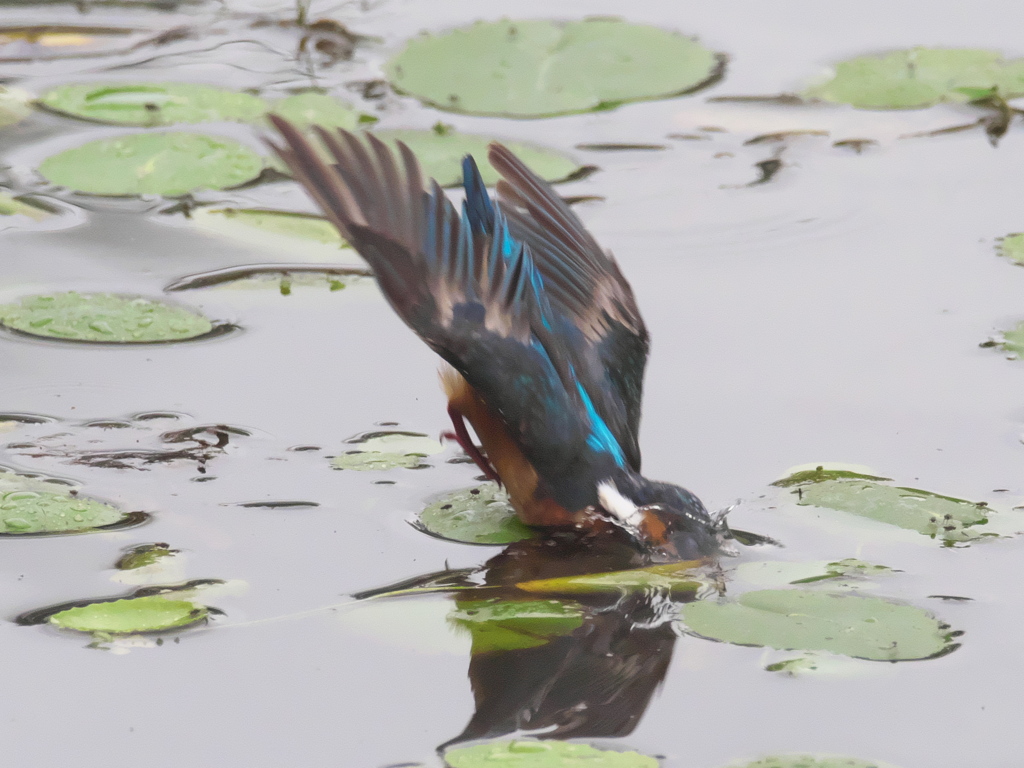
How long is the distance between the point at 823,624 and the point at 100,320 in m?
2.29

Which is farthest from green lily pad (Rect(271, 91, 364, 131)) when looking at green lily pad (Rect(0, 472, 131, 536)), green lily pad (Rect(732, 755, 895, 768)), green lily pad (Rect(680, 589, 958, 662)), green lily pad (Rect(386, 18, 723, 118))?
green lily pad (Rect(732, 755, 895, 768))

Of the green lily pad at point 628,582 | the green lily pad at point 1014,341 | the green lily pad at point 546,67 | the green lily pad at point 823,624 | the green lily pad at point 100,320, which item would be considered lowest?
the green lily pad at point 628,582

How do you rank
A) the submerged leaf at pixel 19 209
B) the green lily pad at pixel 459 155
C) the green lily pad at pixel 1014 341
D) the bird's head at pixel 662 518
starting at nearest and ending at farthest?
the bird's head at pixel 662 518
the green lily pad at pixel 1014 341
the submerged leaf at pixel 19 209
the green lily pad at pixel 459 155

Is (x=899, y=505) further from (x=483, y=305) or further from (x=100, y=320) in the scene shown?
(x=100, y=320)

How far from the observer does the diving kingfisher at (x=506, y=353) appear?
3000 millimetres

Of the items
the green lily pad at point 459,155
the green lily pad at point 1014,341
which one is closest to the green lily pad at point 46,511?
the green lily pad at point 459,155

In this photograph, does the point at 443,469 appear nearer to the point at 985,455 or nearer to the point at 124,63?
the point at 985,455

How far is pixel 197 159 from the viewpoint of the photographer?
4965mm

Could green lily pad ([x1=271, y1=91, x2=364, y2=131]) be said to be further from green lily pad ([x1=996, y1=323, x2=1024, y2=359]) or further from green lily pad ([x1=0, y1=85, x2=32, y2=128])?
green lily pad ([x1=996, y1=323, x2=1024, y2=359])

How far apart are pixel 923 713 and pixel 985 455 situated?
1153mm

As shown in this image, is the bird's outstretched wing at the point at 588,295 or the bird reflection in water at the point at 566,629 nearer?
the bird reflection in water at the point at 566,629

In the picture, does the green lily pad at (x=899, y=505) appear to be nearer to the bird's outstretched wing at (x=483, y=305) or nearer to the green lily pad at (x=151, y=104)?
the bird's outstretched wing at (x=483, y=305)

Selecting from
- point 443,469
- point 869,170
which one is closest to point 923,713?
point 443,469

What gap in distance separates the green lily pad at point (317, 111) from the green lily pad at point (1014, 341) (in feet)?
8.55
